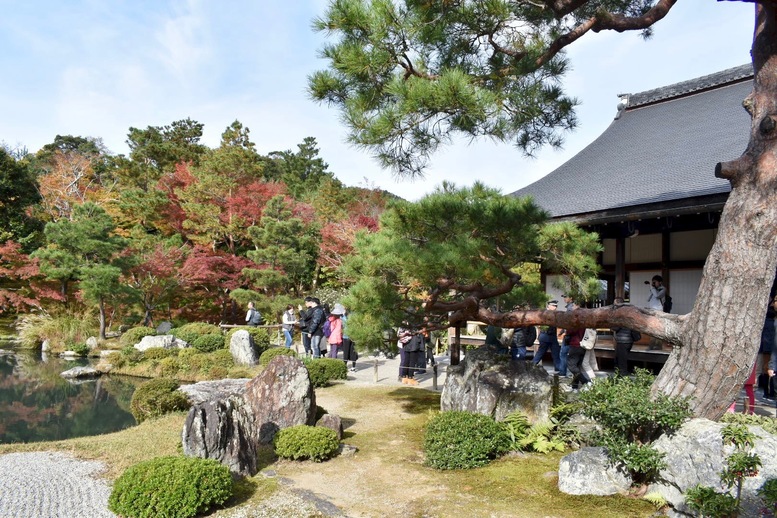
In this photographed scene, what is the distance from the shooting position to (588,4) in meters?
5.69

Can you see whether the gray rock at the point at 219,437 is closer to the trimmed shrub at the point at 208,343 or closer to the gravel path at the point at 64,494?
the gravel path at the point at 64,494

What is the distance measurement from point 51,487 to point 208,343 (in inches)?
387

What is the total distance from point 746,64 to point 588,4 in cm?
1077

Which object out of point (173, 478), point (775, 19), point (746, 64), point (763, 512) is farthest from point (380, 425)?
point (746, 64)

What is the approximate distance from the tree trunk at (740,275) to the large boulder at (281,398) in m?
4.14

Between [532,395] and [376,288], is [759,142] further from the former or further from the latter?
[376,288]

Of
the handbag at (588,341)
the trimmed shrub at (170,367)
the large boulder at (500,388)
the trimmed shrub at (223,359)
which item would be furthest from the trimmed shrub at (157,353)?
the handbag at (588,341)

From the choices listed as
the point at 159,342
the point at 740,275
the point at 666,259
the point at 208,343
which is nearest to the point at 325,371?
the point at 208,343

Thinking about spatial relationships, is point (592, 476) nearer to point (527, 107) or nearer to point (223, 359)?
point (527, 107)

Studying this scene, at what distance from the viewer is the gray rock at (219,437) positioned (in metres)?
5.18

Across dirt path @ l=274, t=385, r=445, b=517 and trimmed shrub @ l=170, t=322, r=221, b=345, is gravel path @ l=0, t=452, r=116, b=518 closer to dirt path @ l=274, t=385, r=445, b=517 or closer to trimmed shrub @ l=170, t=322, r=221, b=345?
dirt path @ l=274, t=385, r=445, b=517

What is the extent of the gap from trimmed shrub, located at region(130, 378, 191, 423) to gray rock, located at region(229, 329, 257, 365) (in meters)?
4.58

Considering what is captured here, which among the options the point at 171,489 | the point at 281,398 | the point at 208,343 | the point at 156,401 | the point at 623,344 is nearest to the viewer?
the point at 171,489

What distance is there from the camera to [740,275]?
4492 millimetres
